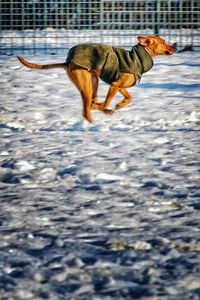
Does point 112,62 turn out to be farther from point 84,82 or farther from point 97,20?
point 97,20

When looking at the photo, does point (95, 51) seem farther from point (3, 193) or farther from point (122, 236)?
point (122, 236)

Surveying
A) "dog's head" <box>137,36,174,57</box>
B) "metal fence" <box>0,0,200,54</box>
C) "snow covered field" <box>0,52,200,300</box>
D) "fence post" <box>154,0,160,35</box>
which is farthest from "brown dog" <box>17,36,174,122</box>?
"fence post" <box>154,0,160,35</box>

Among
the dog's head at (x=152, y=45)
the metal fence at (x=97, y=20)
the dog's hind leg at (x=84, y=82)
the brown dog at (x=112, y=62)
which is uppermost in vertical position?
the dog's head at (x=152, y=45)

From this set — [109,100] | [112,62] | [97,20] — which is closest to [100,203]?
[112,62]

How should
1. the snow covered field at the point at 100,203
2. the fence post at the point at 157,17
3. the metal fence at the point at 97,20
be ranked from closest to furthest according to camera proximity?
the snow covered field at the point at 100,203 < the metal fence at the point at 97,20 < the fence post at the point at 157,17

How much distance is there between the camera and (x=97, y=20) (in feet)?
37.6

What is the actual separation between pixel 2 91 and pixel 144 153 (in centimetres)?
357

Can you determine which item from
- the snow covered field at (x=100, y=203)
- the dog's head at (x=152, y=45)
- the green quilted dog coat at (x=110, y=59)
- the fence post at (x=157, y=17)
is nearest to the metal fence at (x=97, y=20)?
the fence post at (x=157, y=17)

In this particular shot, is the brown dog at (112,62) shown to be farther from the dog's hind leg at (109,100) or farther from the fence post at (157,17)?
the fence post at (157,17)

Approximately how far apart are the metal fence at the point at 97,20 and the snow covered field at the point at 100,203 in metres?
5.11

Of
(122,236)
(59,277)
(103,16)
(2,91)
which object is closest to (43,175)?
(122,236)

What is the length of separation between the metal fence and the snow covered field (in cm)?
511

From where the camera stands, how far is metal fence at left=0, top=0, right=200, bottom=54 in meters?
11.2

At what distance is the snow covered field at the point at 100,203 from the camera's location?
2158mm
